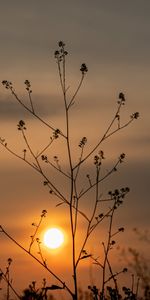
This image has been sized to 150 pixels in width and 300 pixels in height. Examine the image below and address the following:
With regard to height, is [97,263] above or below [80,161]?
below

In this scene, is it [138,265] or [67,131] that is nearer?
[67,131]

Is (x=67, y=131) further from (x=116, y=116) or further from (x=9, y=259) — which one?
(x=9, y=259)

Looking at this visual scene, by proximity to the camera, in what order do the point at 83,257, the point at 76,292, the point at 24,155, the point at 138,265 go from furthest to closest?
the point at 138,265 → the point at 24,155 → the point at 83,257 → the point at 76,292

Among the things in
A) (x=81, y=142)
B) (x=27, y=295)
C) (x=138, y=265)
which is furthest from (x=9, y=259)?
(x=138, y=265)

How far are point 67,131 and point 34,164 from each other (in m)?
0.74

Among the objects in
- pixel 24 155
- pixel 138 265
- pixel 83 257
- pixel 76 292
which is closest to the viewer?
pixel 76 292

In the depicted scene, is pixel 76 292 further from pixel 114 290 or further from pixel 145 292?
pixel 145 292

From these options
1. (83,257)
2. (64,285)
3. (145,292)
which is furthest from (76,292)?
(145,292)

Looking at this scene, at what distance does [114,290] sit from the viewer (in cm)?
1012

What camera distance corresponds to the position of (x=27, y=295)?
10.8 m

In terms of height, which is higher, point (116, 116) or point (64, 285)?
point (116, 116)

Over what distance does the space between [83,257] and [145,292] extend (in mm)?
1266

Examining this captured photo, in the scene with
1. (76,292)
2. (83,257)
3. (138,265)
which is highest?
(138,265)

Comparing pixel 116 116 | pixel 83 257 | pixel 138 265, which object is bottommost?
pixel 83 257
